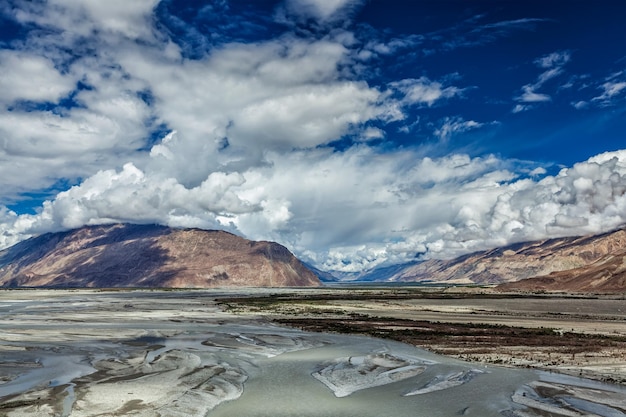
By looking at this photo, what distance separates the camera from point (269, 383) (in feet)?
86.7

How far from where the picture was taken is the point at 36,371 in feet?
93.1

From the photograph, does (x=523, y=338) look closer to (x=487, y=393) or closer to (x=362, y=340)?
(x=362, y=340)

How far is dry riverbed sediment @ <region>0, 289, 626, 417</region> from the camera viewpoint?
20656mm

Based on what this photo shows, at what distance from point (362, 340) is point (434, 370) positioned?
53.4 feet

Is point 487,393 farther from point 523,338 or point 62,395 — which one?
point 523,338

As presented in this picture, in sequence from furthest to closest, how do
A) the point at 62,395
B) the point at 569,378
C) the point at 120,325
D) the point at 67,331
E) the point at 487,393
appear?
the point at 120,325 < the point at 67,331 < the point at 569,378 < the point at 487,393 < the point at 62,395

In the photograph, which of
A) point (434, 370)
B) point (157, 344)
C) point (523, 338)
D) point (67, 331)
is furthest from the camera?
point (67, 331)

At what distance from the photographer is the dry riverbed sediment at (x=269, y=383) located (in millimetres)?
20656

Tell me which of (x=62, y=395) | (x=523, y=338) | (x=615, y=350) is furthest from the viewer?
(x=523, y=338)

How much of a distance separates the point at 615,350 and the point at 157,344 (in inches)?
1471

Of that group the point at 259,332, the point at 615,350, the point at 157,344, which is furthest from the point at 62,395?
the point at 615,350

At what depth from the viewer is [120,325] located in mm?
59094

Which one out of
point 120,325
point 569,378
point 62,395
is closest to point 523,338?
point 569,378

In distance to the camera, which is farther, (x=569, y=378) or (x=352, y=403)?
(x=569, y=378)
